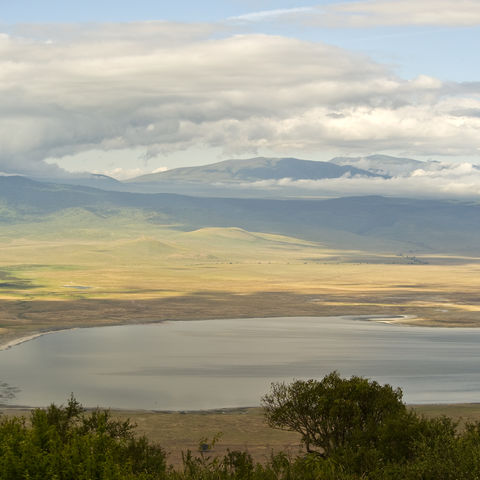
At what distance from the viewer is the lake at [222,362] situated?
95.6 metres

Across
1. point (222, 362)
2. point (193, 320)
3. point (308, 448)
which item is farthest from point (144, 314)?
point (308, 448)

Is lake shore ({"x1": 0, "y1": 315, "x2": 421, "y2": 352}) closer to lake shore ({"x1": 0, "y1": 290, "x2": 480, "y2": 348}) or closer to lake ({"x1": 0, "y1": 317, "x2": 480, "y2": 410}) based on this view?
lake shore ({"x1": 0, "y1": 290, "x2": 480, "y2": 348})

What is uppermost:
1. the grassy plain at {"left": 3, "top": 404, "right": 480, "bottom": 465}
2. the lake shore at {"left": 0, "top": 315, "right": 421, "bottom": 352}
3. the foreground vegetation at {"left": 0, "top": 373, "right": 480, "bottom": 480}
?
the lake shore at {"left": 0, "top": 315, "right": 421, "bottom": 352}

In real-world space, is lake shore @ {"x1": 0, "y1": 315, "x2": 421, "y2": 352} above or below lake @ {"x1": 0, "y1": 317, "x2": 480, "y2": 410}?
above

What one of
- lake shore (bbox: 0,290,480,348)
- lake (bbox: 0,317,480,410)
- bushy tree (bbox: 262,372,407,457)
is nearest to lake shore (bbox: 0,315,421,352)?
lake shore (bbox: 0,290,480,348)

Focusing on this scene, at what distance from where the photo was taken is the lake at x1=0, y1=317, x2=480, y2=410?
95.6 m

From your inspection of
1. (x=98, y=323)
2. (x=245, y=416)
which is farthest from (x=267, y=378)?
(x=98, y=323)

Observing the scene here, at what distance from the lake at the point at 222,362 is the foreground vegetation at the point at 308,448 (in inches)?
1431

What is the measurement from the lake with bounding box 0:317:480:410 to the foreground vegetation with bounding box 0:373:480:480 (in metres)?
36.3

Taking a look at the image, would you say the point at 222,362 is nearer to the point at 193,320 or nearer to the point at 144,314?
the point at 193,320

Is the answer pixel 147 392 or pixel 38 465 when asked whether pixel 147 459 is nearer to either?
pixel 38 465

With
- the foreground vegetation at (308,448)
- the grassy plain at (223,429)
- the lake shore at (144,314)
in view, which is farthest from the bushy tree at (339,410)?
the lake shore at (144,314)

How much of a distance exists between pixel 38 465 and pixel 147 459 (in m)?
12.3

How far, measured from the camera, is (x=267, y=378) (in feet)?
350
